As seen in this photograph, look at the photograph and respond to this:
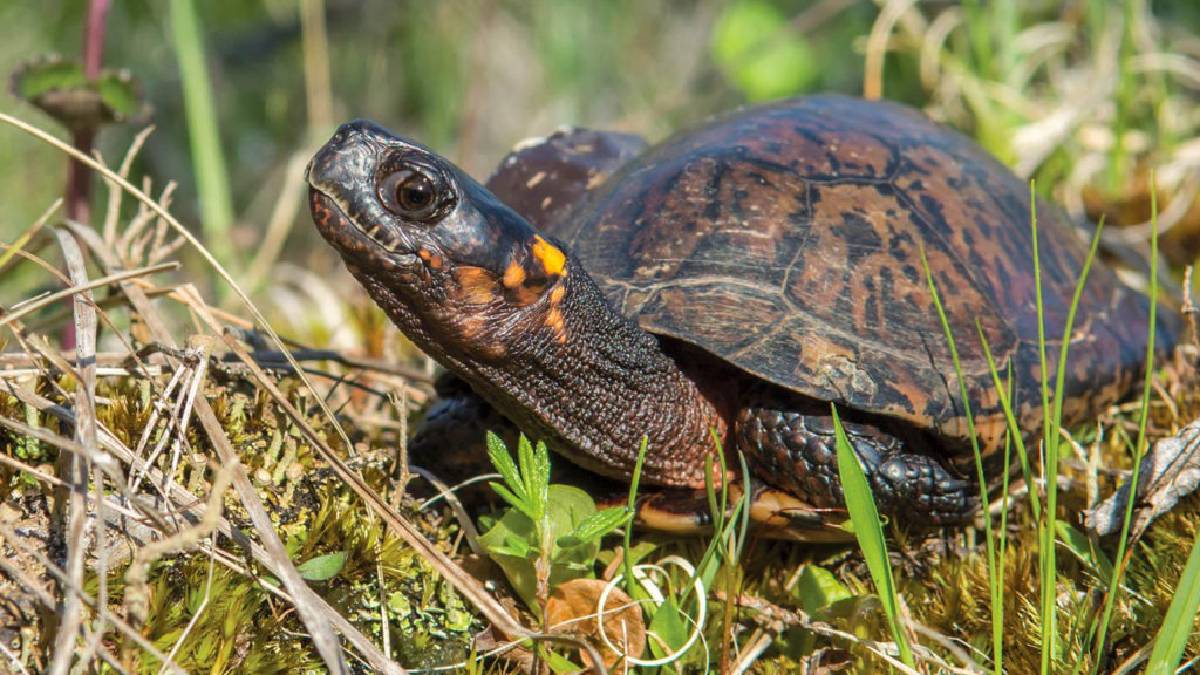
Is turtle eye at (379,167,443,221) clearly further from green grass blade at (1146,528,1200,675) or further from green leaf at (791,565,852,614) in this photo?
green grass blade at (1146,528,1200,675)

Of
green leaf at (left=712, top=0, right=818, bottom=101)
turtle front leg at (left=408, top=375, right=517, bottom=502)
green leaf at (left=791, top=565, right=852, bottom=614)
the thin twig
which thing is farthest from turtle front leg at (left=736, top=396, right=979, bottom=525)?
green leaf at (left=712, top=0, right=818, bottom=101)

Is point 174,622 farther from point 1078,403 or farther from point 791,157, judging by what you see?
point 1078,403

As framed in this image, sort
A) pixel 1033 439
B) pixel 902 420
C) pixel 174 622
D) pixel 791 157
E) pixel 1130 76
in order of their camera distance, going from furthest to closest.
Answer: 1. pixel 1130 76
2. pixel 791 157
3. pixel 1033 439
4. pixel 902 420
5. pixel 174 622

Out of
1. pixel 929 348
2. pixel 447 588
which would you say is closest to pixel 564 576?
pixel 447 588

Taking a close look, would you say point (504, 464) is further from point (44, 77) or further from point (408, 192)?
point (44, 77)

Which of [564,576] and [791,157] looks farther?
[791,157]
